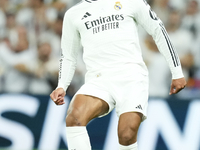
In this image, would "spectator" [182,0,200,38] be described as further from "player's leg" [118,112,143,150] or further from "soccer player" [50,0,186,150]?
"player's leg" [118,112,143,150]

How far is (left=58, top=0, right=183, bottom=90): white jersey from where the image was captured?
11.5 feet

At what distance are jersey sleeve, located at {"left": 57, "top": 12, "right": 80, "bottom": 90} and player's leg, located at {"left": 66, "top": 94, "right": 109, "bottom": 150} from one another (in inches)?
18.3

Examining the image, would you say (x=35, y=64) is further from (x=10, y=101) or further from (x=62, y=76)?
(x=62, y=76)

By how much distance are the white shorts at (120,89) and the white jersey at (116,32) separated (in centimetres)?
9

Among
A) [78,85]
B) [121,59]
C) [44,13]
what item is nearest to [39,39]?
[44,13]

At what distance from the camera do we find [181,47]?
6.37m

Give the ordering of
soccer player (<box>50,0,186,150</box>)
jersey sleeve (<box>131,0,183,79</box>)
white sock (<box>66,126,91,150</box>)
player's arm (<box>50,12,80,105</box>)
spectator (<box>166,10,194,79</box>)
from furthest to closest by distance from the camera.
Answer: spectator (<box>166,10,194,79</box>) < player's arm (<box>50,12,80,105</box>) < jersey sleeve (<box>131,0,183,79</box>) < soccer player (<box>50,0,186,150</box>) < white sock (<box>66,126,91,150</box>)

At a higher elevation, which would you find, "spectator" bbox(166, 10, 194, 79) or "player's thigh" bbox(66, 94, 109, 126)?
"player's thigh" bbox(66, 94, 109, 126)

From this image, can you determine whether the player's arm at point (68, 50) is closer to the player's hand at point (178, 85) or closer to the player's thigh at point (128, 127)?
the player's thigh at point (128, 127)

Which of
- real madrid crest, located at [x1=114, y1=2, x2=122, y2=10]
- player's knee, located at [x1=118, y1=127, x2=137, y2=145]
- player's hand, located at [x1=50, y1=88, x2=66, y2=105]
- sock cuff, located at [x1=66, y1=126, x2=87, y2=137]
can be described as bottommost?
player's knee, located at [x1=118, y1=127, x2=137, y2=145]

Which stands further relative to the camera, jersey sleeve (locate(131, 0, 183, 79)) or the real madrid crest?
the real madrid crest

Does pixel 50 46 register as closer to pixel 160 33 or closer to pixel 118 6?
pixel 118 6

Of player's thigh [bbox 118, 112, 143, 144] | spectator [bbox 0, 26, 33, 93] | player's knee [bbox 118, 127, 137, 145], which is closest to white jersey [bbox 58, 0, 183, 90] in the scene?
player's thigh [bbox 118, 112, 143, 144]

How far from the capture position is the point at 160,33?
3523mm
